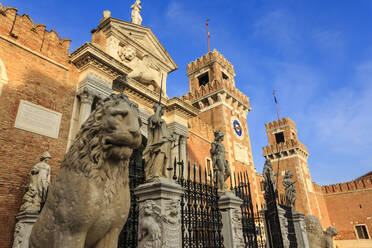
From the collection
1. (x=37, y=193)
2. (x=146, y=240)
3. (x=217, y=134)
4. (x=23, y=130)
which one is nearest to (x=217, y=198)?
(x=217, y=134)

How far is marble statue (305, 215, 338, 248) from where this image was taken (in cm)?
761

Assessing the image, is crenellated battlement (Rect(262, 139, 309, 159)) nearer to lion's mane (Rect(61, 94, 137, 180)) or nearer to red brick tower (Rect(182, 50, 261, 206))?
red brick tower (Rect(182, 50, 261, 206))

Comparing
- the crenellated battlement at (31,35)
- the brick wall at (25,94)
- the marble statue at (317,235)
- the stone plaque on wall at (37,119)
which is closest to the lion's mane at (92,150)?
the brick wall at (25,94)

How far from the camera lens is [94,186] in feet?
6.47

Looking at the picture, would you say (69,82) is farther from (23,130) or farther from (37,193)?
(37,193)

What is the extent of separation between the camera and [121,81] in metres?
10.1

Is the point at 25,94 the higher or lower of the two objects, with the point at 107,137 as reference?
Result: higher

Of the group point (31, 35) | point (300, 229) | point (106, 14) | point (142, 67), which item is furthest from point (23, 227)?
point (106, 14)

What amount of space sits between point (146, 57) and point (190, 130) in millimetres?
5024

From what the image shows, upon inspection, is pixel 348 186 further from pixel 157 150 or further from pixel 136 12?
pixel 157 150

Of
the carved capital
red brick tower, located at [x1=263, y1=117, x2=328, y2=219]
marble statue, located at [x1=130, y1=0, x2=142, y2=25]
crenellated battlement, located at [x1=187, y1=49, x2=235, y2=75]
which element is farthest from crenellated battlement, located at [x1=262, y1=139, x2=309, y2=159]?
the carved capital

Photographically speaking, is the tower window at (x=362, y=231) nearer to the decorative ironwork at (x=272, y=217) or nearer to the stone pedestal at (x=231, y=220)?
the decorative ironwork at (x=272, y=217)

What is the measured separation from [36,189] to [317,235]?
857 centimetres

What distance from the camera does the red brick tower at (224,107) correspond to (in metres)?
17.7
